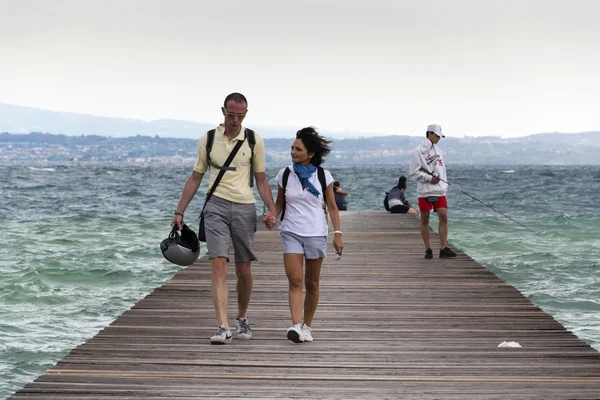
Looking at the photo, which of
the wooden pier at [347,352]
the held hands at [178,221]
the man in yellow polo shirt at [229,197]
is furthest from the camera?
the held hands at [178,221]

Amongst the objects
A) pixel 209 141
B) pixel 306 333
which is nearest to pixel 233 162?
pixel 209 141

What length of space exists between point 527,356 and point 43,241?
2137 centimetres

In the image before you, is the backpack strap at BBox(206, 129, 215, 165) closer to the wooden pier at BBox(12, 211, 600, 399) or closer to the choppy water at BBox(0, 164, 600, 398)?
the wooden pier at BBox(12, 211, 600, 399)

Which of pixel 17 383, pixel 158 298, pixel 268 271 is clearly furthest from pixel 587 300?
pixel 17 383

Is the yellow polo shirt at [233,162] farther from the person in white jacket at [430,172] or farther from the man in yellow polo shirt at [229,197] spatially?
the person in white jacket at [430,172]

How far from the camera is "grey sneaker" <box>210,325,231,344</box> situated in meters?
7.00

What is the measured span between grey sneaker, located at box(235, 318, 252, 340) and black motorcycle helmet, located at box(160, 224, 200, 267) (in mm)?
593

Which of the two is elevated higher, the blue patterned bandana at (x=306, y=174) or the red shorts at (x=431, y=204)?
the blue patterned bandana at (x=306, y=174)

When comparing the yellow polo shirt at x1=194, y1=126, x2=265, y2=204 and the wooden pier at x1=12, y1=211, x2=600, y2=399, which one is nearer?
the wooden pier at x1=12, y1=211, x2=600, y2=399

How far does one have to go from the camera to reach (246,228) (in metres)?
7.12

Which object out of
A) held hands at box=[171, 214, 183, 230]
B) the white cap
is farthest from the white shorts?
the white cap

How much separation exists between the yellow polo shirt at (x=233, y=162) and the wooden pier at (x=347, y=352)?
111cm

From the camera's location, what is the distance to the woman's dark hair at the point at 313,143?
7.03 metres

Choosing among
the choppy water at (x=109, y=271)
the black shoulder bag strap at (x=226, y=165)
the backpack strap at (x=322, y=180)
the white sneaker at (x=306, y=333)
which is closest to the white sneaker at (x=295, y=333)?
the white sneaker at (x=306, y=333)
